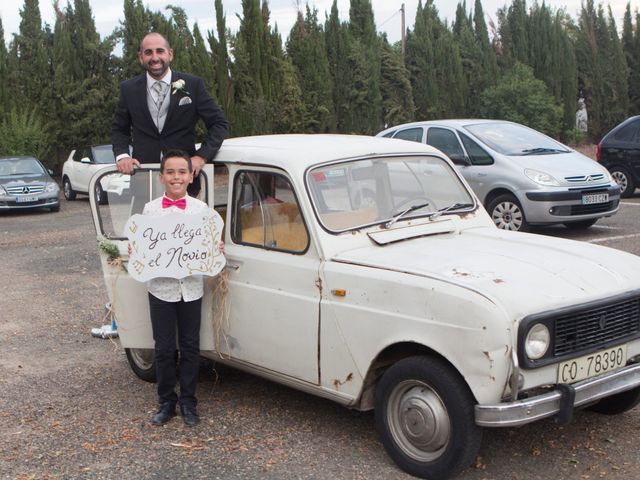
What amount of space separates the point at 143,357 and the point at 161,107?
180 cm

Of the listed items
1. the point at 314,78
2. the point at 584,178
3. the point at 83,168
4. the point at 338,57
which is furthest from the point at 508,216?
the point at 338,57

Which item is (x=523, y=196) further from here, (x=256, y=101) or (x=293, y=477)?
(x=256, y=101)

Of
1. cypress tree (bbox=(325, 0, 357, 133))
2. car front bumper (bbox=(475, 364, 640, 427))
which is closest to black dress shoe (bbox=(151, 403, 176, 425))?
car front bumper (bbox=(475, 364, 640, 427))

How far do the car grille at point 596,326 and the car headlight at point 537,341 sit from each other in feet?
0.22

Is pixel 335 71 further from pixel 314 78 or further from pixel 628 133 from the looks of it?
pixel 628 133

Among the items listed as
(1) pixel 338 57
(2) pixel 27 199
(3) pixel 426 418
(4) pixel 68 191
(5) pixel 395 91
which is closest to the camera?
(3) pixel 426 418

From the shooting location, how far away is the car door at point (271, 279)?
4961 mm

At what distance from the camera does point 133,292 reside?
562cm

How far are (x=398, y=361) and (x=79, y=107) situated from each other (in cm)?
2402

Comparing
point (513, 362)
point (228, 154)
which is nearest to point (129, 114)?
point (228, 154)

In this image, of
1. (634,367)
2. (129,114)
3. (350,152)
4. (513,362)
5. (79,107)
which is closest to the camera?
(513,362)

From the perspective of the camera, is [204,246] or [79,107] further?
[79,107]

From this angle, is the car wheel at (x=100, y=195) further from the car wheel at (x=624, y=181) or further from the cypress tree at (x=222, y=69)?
the cypress tree at (x=222, y=69)

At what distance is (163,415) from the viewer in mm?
5402
